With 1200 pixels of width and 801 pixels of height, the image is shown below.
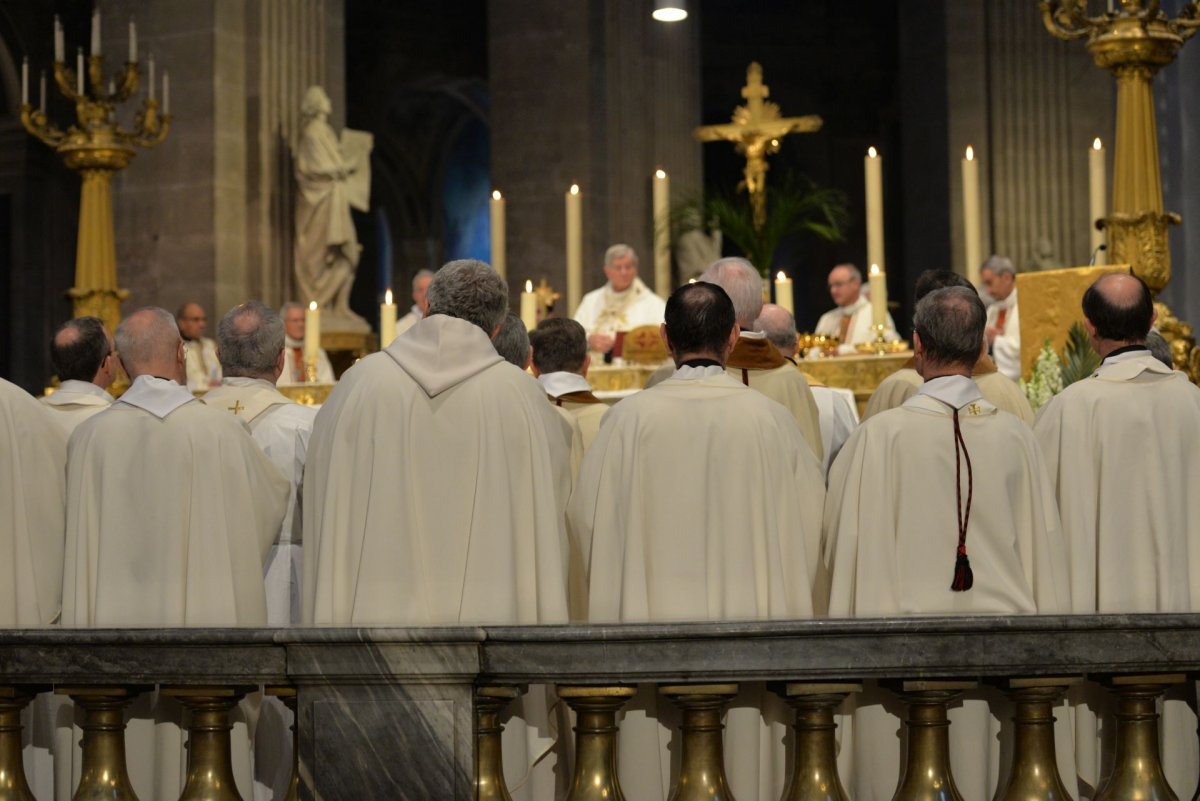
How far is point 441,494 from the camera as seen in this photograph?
4898mm

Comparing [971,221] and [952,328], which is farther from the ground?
[971,221]

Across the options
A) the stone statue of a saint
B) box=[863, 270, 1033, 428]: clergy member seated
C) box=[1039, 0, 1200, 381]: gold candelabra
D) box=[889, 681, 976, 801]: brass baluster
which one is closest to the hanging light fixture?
the stone statue of a saint

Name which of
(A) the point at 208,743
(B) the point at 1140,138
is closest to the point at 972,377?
(B) the point at 1140,138

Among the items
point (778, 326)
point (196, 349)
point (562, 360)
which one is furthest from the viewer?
point (196, 349)

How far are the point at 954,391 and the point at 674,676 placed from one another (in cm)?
136

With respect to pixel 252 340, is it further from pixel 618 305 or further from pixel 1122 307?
pixel 618 305

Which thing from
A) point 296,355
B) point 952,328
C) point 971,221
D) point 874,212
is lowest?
point 952,328

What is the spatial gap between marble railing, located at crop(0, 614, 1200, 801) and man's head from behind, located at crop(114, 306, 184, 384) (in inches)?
60.0

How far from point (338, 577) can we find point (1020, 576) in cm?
176

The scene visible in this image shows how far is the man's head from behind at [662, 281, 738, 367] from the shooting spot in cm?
502

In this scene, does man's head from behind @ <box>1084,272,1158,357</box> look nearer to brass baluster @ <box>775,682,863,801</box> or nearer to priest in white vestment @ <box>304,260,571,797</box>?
priest in white vestment @ <box>304,260,571,797</box>

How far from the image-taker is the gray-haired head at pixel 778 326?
711 cm

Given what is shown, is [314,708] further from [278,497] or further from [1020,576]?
[1020,576]

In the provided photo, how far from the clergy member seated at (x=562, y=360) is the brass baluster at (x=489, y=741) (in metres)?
2.27
